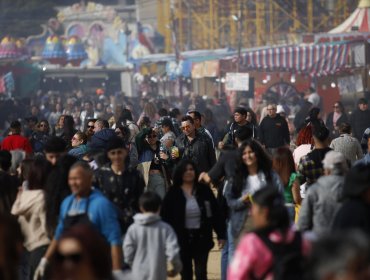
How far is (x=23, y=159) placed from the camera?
37.5 ft

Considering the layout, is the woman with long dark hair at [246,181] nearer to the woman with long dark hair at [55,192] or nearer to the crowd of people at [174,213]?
the crowd of people at [174,213]

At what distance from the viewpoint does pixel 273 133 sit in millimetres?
18766

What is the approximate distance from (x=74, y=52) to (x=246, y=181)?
75.9 m

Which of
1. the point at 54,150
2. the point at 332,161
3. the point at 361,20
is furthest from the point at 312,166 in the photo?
the point at 361,20

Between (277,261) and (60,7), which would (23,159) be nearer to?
(277,261)

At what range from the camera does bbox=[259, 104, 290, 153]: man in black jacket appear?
18.7 meters

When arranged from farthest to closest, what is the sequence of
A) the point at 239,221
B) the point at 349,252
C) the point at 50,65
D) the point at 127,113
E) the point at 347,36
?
the point at 50,65, the point at 347,36, the point at 127,113, the point at 239,221, the point at 349,252

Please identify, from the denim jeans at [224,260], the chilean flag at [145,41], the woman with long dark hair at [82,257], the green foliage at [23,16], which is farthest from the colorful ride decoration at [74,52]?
the woman with long dark hair at [82,257]

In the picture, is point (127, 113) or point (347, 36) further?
point (347, 36)

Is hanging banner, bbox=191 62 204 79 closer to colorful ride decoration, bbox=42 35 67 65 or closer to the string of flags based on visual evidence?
the string of flags

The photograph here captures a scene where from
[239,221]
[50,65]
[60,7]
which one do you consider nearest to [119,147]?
[239,221]

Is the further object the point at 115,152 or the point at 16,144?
the point at 16,144

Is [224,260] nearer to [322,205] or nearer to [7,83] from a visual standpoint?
[322,205]

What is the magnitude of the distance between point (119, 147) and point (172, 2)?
7938cm
